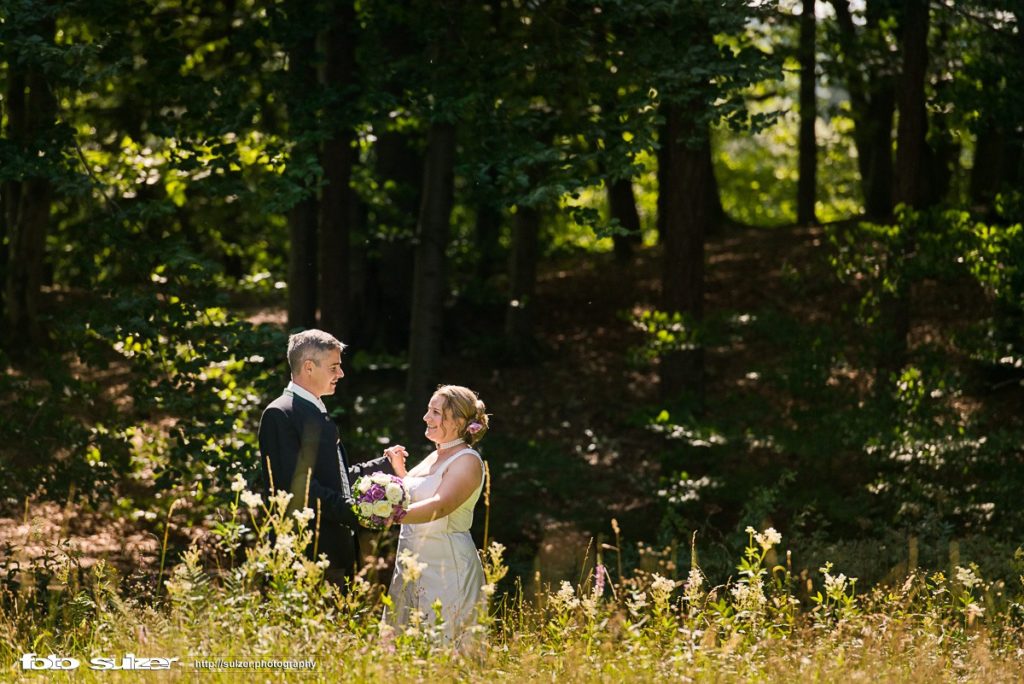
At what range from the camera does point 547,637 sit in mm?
6180

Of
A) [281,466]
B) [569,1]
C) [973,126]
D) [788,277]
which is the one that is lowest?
[281,466]

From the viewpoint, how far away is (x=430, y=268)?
13102 mm

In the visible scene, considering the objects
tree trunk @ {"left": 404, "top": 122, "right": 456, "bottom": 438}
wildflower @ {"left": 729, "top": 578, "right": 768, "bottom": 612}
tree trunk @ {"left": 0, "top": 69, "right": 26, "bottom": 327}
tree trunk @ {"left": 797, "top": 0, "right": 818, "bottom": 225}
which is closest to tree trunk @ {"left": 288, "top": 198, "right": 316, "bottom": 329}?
tree trunk @ {"left": 404, "top": 122, "right": 456, "bottom": 438}

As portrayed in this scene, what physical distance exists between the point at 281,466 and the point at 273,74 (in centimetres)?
689

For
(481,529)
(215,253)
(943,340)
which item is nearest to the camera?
(481,529)

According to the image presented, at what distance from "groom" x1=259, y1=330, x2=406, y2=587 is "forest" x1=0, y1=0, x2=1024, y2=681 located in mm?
407

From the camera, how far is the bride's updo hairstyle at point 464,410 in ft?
20.8

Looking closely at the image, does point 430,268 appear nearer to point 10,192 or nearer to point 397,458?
point 397,458

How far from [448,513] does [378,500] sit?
554mm

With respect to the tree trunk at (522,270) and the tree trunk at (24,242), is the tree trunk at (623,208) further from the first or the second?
the tree trunk at (24,242)

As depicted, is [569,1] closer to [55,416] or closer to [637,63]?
[637,63]

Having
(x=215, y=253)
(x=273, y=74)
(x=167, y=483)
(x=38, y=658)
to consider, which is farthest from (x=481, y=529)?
(x=215, y=253)

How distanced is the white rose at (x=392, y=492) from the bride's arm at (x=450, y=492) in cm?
32

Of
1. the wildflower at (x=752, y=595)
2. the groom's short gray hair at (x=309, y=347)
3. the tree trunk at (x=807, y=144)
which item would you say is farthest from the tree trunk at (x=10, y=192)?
the tree trunk at (x=807, y=144)
